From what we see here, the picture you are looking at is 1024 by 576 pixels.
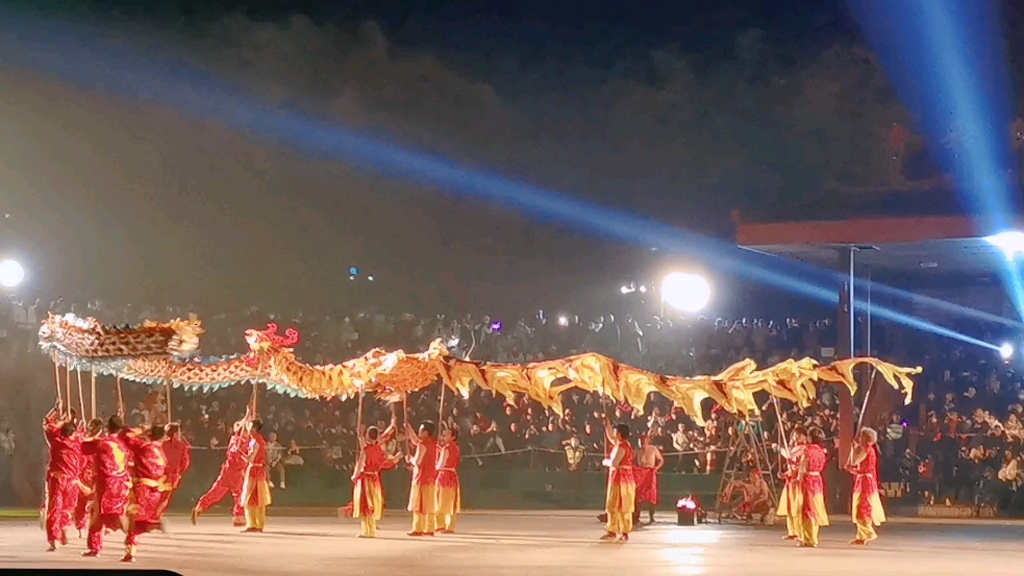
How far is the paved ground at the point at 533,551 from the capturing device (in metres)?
14.5

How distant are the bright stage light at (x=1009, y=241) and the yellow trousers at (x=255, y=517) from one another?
11.8m

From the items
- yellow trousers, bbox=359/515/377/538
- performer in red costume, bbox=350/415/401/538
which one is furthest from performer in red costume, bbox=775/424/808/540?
yellow trousers, bbox=359/515/377/538

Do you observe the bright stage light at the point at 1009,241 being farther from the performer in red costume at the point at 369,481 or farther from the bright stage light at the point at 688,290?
the performer in red costume at the point at 369,481

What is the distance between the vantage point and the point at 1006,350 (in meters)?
28.2

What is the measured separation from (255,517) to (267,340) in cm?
259

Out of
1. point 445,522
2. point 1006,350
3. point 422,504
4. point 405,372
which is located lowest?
point 445,522

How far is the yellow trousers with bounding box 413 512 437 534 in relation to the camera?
62.8 ft

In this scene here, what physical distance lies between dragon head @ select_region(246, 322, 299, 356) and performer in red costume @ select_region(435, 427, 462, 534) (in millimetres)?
2523

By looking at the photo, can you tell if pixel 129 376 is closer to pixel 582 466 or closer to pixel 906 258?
pixel 582 466

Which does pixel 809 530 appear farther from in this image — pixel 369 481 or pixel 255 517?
pixel 255 517

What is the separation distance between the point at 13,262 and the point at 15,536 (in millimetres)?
7894

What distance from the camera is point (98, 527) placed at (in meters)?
15.6

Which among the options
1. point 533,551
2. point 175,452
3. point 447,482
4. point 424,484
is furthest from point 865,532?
point 175,452

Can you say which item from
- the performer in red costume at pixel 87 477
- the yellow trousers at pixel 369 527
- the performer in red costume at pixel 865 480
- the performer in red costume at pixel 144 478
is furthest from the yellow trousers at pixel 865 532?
the performer in red costume at pixel 87 477
